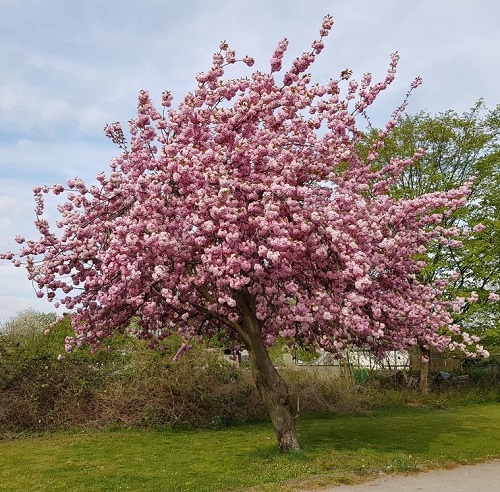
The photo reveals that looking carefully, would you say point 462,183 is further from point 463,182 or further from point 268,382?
point 268,382

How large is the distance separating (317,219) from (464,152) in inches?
938

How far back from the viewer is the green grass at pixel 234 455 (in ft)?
37.6

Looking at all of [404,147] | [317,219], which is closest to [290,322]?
[317,219]

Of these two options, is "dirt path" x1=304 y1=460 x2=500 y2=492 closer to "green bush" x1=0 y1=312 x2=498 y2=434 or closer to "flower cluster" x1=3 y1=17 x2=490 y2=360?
"flower cluster" x1=3 y1=17 x2=490 y2=360

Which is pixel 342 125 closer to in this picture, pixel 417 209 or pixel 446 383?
pixel 417 209

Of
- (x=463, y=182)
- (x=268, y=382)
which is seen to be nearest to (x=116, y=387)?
(x=268, y=382)

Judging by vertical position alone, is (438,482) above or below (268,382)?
A: below

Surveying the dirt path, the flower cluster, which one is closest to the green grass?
the dirt path

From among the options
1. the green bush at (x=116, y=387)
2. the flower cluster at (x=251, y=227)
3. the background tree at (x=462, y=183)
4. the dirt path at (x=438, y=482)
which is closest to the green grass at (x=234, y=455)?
the dirt path at (x=438, y=482)

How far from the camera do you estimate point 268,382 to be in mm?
13742

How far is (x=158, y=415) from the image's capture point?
19781mm

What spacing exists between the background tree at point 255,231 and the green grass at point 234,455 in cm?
157

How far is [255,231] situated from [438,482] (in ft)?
19.9

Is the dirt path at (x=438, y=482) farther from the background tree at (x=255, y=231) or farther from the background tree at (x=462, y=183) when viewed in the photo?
the background tree at (x=462, y=183)
